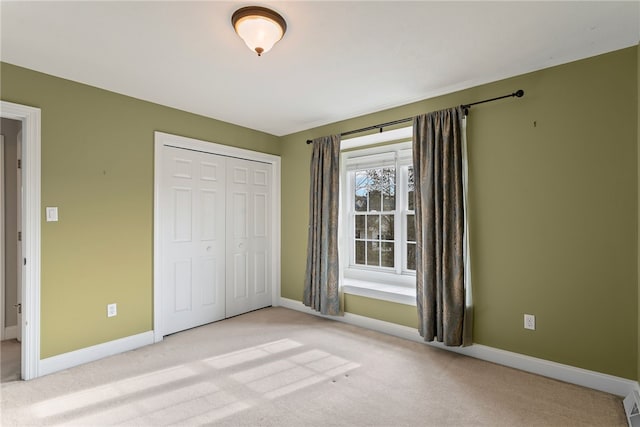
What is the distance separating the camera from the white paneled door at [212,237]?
12.1 ft

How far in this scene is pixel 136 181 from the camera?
3.37 m

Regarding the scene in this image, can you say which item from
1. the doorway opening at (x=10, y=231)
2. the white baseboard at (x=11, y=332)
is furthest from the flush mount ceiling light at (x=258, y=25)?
the white baseboard at (x=11, y=332)

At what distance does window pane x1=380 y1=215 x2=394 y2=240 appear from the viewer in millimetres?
4184

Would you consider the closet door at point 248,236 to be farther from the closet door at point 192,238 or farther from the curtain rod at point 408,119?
the curtain rod at point 408,119

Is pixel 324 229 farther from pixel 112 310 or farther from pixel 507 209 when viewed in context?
pixel 112 310

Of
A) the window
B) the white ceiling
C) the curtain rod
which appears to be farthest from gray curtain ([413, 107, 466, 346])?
the window

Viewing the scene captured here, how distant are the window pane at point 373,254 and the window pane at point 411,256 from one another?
0.42 metres

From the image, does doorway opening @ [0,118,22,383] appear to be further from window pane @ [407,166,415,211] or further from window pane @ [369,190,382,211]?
window pane @ [407,166,415,211]

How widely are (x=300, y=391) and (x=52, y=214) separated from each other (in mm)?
2554

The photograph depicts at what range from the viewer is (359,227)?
4.50 metres

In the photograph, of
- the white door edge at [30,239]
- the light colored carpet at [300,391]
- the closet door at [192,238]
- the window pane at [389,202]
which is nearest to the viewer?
the light colored carpet at [300,391]

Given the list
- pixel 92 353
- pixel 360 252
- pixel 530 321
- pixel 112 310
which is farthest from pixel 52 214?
pixel 530 321

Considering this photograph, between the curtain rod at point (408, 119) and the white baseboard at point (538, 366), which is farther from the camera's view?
the curtain rod at point (408, 119)

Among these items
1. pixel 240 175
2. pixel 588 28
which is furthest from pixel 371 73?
pixel 240 175
